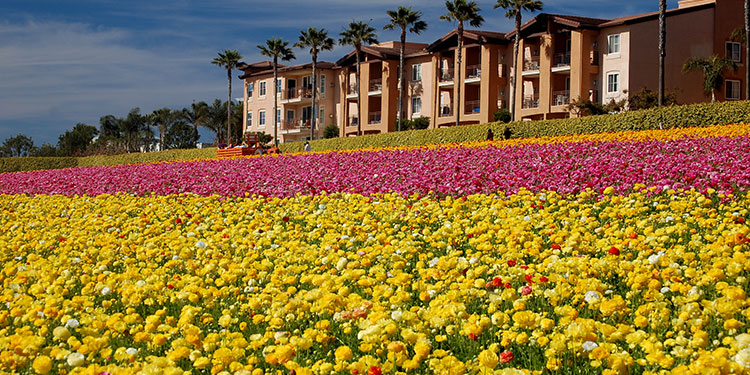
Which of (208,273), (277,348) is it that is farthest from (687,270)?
(208,273)

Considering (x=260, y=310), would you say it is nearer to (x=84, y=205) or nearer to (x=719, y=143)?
(x=84, y=205)

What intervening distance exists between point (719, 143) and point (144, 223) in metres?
12.5

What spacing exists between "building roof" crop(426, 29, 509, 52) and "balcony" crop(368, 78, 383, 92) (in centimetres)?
682

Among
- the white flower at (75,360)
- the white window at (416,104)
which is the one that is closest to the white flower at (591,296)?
the white flower at (75,360)

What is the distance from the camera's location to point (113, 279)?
6.29m

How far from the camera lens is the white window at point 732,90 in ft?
144

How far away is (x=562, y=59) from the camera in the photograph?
46562 millimetres

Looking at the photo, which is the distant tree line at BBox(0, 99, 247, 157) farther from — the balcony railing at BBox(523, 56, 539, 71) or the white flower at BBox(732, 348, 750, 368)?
the white flower at BBox(732, 348, 750, 368)

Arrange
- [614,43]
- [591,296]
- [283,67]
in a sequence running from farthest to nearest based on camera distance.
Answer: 1. [283,67]
2. [614,43]
3. [591,296]

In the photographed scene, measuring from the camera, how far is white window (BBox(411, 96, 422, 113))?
57.3m

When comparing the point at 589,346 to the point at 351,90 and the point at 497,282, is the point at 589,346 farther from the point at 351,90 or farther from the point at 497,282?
the point at 351,90

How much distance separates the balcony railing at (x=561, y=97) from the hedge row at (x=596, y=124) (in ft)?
51.7

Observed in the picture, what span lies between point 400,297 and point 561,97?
4399 centimetres

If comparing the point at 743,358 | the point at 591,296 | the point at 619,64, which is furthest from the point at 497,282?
the point at 619,64
